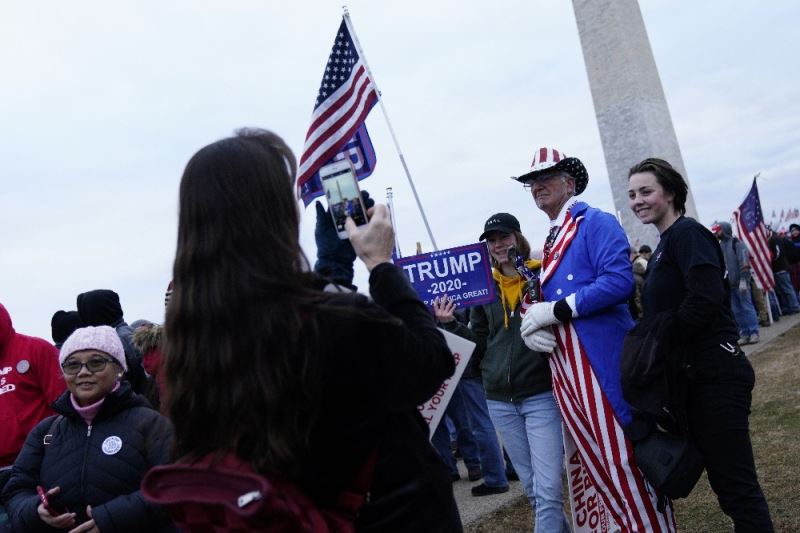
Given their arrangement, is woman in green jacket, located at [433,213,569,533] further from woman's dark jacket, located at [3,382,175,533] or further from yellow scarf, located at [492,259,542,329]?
woman's dark jacket, located at [3,382,175,533]

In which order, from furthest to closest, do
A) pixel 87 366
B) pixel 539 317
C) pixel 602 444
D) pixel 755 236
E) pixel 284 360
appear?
pixel 755 236 → pixel 539 317 → pixel 602 444 → pixel 87 366 → pixel 284 360

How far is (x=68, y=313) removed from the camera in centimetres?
591

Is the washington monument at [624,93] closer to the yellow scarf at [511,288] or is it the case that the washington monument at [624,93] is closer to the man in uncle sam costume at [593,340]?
the yellow scarf at [511,288]

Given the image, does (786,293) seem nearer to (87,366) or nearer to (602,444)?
(602,444)

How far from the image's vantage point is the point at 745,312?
1438 centimetres

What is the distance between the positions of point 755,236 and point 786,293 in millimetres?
4574

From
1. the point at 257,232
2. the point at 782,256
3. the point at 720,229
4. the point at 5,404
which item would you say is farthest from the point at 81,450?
the point at 782,256

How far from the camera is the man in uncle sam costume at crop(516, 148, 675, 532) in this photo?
12.4ft

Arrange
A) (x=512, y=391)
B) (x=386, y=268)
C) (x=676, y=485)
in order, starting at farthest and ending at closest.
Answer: (x=512, y=391) < (x=676, y=485) < (x=386, y=268)

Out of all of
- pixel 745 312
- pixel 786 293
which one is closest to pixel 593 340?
pixel 745 312

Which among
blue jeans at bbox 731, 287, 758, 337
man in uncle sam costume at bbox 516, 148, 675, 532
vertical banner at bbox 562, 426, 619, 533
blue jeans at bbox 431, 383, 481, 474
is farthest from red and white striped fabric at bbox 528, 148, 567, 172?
blue jeans at bbox 731, 287, 758, 337

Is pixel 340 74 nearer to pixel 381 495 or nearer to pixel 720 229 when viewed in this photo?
pixel 381 495

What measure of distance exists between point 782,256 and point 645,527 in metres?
16.5

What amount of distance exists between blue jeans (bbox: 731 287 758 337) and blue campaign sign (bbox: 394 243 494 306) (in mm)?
10713
